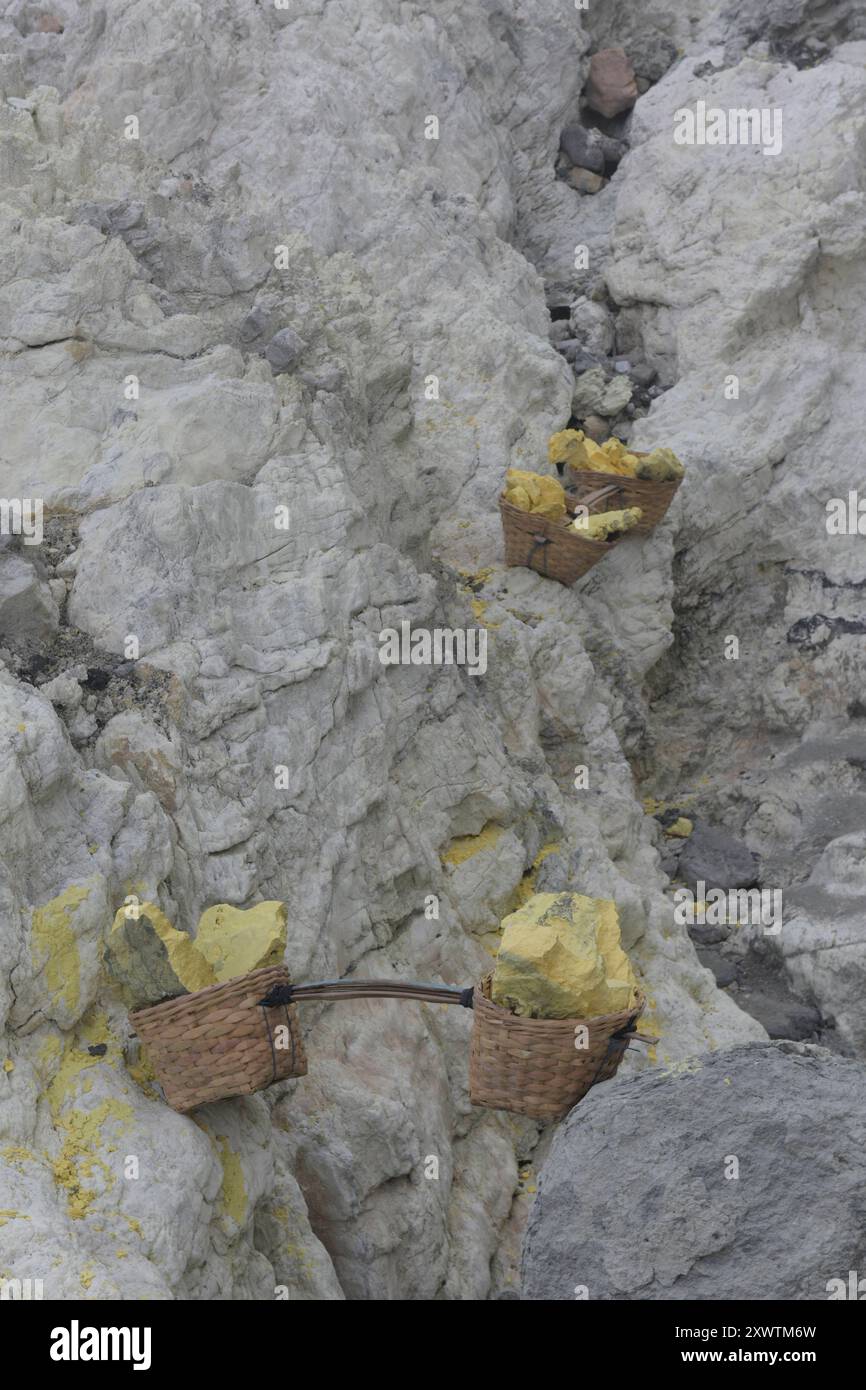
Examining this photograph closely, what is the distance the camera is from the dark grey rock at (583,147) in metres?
13.3

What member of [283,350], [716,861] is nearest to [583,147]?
[716,861]

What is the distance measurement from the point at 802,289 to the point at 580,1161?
27.9 feet

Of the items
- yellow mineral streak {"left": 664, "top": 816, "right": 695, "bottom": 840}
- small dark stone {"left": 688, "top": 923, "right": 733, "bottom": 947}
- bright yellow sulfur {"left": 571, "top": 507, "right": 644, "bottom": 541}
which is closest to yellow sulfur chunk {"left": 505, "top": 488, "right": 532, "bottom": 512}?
bright yellow sulfur {"left": 571, "top": 507, "right": 644, "bottom": 541}

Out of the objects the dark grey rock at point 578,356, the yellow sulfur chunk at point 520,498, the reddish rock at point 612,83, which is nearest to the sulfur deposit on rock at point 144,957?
the yellow sulfur chunk at point 520,498

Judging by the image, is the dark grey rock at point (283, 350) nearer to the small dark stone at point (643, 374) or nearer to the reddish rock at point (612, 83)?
the small dark stone at point (643, 374)

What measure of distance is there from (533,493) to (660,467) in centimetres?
91

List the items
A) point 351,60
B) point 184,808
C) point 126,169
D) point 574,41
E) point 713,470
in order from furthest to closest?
point 574,41, point 351,60, point 713,470, point 126,169, point 184,808

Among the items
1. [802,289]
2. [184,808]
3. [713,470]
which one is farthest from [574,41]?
[184,808]

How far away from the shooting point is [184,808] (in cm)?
589

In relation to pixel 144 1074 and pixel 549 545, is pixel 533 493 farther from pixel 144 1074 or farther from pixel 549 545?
pixel 144 1074

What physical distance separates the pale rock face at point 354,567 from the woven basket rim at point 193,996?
289mm

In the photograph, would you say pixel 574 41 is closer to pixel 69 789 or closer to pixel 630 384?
pixel 630 384

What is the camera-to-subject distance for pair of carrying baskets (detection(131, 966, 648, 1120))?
4.71m

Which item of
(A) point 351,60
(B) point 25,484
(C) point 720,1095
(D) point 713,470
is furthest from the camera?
(A) point 351,60
